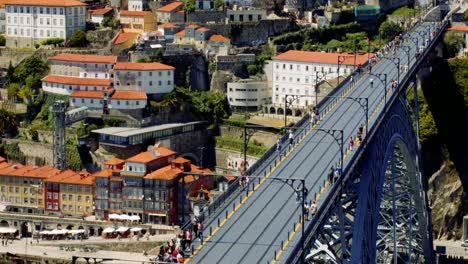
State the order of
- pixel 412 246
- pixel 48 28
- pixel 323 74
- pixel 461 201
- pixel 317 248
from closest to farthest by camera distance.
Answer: pixel 317 248
pixel 412 246
pixel 461 201
pixel 323 74
pixel 48 28

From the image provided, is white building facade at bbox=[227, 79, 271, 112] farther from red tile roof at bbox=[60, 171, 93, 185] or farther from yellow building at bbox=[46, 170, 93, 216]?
yellow building at bbox=[46, 170, 93, 216]

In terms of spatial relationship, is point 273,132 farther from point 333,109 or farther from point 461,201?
point 333,109

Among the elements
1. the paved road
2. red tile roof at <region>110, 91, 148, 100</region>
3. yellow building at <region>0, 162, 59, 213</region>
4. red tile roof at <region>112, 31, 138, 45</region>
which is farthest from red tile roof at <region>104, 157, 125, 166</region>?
the paved road

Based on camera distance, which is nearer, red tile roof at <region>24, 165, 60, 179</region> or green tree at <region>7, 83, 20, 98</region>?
red tile roof at <region>24, 165, 60, 179</region>

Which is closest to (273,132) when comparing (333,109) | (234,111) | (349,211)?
(234,111)

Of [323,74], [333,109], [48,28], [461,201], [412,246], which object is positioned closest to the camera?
[333,109]
